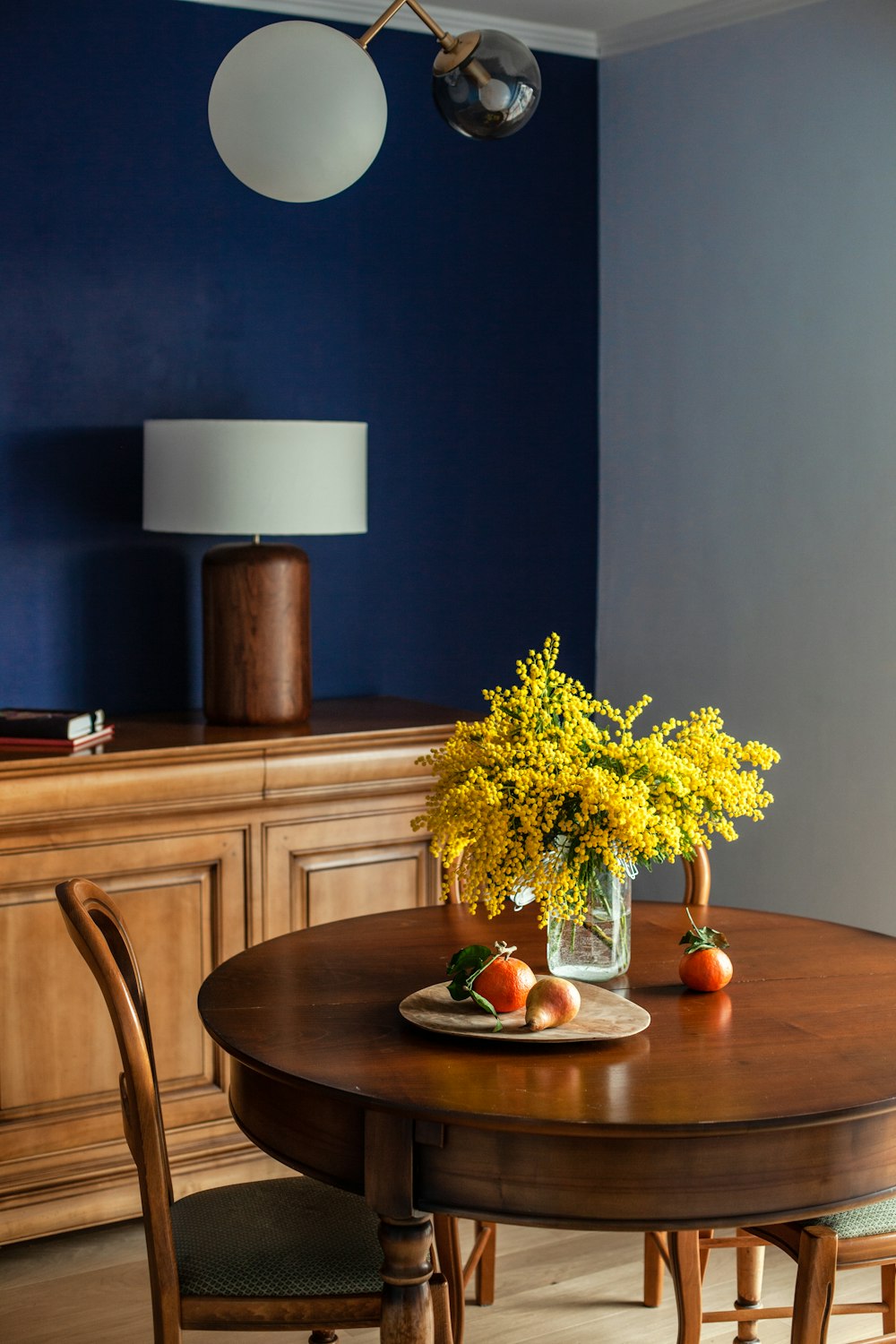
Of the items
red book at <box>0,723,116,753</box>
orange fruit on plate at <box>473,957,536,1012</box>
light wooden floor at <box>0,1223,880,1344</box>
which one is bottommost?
light wooden floor at <box>0,1223,880,1344</box>

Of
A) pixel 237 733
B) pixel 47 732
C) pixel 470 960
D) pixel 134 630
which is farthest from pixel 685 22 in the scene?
pixel 470 960

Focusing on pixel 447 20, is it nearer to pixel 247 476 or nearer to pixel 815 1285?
pixel 247 476

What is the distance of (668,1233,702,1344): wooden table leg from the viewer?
252cm

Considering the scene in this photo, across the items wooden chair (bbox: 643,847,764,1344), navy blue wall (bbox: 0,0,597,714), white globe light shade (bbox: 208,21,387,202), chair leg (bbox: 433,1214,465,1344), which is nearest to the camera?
white globe light shade (bbox: 208,21,387,202)

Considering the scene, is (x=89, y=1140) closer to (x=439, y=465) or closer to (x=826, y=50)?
(x=439, y=465)

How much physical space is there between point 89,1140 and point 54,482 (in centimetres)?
147

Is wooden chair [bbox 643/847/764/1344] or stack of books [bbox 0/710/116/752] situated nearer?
wooden chair [bbox 643/847/764/1344]

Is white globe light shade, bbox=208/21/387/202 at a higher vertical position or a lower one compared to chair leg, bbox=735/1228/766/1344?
higher

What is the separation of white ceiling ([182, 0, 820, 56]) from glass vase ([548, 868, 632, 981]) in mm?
2496

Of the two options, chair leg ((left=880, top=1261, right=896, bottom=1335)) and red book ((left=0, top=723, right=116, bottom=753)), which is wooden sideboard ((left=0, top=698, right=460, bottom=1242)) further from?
chair leg ((left=880, top=1261, right=896, bottom=1335))

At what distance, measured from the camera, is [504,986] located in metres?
1.99

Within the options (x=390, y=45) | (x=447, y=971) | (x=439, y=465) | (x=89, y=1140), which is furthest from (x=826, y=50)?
(x=89, y=1140)

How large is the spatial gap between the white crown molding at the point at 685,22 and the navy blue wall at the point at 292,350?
0.11m

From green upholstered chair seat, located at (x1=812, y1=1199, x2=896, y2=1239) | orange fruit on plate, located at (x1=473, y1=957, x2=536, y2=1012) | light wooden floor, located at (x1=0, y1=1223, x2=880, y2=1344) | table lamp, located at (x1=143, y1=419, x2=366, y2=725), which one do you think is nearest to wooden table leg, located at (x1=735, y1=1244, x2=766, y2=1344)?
light wooden floor, located at (x1=0, y1=1223, x2=880, y2=1344)
